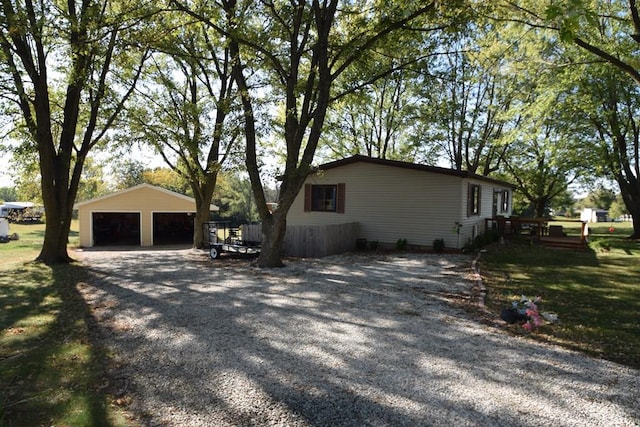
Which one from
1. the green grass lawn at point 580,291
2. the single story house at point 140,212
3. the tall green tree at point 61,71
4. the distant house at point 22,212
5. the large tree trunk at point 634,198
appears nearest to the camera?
the green grass lawn at point 580,291

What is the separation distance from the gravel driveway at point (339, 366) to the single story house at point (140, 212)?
14.4 meters

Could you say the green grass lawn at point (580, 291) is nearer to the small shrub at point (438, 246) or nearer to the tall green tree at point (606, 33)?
the small shrub at point (438, 246)

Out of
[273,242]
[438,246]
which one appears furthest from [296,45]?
[438,246]

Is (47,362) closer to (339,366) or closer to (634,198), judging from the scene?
(339,366)

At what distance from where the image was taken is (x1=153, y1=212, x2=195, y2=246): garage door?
23516 millimetres

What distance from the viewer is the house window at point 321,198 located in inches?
631

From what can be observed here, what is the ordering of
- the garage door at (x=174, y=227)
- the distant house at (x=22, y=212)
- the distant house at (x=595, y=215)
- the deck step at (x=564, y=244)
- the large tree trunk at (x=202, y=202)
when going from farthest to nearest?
the distant house at (x=595, y=215) < the distant house at (x=22, y=212) < the garage door at (x=174, y=227) < the large tree trunk at (x=202, y=202) < the deck step at (x=564, y=244)

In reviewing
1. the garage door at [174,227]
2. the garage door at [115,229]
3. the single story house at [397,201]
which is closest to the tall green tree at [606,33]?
the single story house at [397,201]

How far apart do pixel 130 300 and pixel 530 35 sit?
55.0ft

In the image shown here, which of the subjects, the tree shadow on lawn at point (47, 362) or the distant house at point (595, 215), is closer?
the tree shadow on lawn at point (47, 362)

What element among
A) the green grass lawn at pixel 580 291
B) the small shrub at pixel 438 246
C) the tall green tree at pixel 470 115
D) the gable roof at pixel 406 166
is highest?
the tall green tree at pixel 470 115

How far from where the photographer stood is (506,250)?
535 inches

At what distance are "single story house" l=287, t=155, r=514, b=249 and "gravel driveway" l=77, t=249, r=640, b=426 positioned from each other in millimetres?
6749

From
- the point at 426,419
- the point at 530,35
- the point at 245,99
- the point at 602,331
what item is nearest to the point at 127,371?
the point at 426,419
